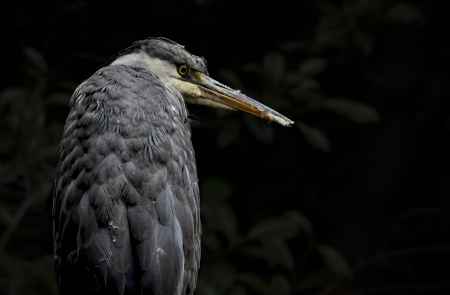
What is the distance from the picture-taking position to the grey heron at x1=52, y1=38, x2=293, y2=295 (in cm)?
176

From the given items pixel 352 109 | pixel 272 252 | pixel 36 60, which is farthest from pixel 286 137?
pixel 36 60

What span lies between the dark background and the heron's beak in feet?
1.55

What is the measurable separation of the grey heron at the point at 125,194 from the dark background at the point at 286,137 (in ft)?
2.66

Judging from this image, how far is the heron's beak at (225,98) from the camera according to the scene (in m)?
2.24

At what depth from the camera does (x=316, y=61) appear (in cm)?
301

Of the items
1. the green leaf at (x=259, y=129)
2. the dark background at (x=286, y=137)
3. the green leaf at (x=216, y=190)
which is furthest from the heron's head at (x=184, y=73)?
the green leaf at (x=216, y=190)

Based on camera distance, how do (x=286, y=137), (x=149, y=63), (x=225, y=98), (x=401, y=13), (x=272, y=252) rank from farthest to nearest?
(x=286, y=137)
(x=401, y=13)
(x=272, y=252)
(x=225, y=98)
(x=149, y=63)

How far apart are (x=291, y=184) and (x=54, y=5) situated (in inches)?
53.0

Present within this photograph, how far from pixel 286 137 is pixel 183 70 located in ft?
5.42

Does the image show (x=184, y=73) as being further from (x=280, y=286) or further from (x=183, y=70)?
(x=280, y=286)

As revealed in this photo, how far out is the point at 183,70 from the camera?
2.20m

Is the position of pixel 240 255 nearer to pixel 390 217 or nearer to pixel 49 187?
pixel 49 187

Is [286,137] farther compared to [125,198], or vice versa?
[286,137]

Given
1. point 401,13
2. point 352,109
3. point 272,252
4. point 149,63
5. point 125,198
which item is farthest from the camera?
point 401,13
